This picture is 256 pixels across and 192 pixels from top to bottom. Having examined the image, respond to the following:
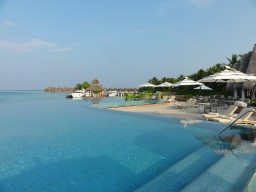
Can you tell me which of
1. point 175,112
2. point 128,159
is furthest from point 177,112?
point 128,159

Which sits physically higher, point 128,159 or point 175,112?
point 175,112

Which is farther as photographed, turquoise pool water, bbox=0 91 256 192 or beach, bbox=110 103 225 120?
beach, bbox=110 103 225 120

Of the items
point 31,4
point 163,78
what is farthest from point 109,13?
point 163,78

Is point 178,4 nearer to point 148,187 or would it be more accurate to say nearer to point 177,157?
point 177,157

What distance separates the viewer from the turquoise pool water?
3979 mm

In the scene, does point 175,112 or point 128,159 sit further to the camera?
point 175,112

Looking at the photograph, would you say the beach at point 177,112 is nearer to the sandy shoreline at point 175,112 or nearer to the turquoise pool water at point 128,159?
the sandy shoreline at point 175,112

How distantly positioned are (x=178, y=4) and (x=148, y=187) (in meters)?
10.1

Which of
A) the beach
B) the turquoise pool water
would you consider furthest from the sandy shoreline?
the turquoise pool water

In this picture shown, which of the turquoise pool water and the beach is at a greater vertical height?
the beach

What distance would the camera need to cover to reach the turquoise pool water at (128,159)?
3979 millimetres

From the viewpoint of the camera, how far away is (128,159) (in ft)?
17.7

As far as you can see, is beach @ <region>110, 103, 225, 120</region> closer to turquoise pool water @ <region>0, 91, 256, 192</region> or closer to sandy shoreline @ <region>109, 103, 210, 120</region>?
sandy shoreline @ <region>109, 103, 210, 120</region>

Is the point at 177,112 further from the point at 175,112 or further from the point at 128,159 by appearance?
the point at 128,159
